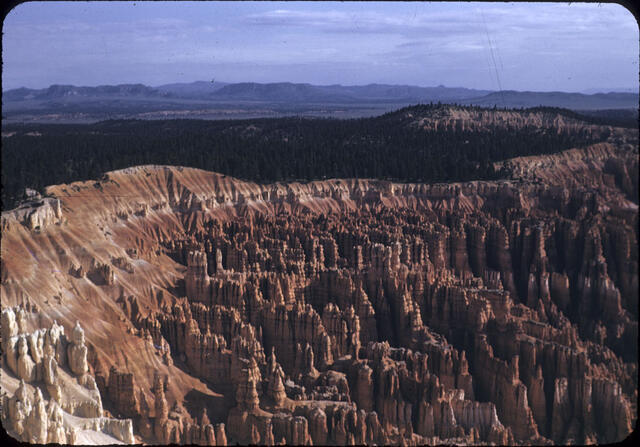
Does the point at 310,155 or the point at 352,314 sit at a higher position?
the point at 310,155

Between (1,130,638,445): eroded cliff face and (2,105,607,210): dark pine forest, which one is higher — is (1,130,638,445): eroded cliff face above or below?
below

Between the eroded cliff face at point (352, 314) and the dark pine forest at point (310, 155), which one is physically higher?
the dark pine forest at point (310, 155)

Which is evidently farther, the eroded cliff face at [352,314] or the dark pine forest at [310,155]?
the dark pine forest at [310,155]

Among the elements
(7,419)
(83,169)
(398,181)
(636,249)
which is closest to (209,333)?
(7,419)

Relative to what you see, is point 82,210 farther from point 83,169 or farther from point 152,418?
point 152,418

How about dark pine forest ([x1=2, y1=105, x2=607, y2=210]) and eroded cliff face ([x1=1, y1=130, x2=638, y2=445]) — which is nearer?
eroded cliff face ([x1=1, y1=130, x2=638, y2=445])
